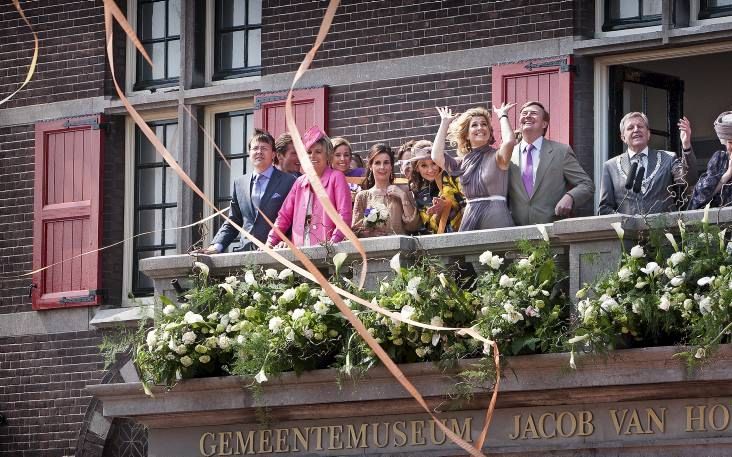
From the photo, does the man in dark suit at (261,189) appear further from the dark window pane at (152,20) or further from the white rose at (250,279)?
the dark window pane at (152,20)

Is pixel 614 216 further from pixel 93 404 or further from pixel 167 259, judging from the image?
pixel 93 404

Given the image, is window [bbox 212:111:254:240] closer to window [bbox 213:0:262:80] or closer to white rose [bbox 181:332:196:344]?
window [bbox 213:0:262:80]

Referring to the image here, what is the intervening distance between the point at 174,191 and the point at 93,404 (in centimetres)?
230

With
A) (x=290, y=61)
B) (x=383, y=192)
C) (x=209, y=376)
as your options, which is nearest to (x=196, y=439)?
(x=209, y=376)

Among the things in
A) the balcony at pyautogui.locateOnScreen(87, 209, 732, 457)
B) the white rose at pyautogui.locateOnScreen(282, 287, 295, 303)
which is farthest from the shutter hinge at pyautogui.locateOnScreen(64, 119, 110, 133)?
the white rose at pyautogui.locateOnScreen(282, 287, 295, 303)

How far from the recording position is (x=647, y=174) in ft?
39.2

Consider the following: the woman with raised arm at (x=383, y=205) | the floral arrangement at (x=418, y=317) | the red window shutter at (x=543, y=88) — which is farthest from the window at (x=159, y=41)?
the floral arrangement at (x=418, y=317)

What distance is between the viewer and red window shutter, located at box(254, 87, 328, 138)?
17.4 meters

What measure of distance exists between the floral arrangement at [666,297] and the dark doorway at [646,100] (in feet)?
15.1

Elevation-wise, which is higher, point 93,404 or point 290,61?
point 290,61

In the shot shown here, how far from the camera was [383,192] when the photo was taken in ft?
42.1

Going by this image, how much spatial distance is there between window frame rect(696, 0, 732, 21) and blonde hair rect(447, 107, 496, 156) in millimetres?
3635

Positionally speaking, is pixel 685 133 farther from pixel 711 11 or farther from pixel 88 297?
pixel 88 297

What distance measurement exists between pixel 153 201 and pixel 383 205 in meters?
6.52
